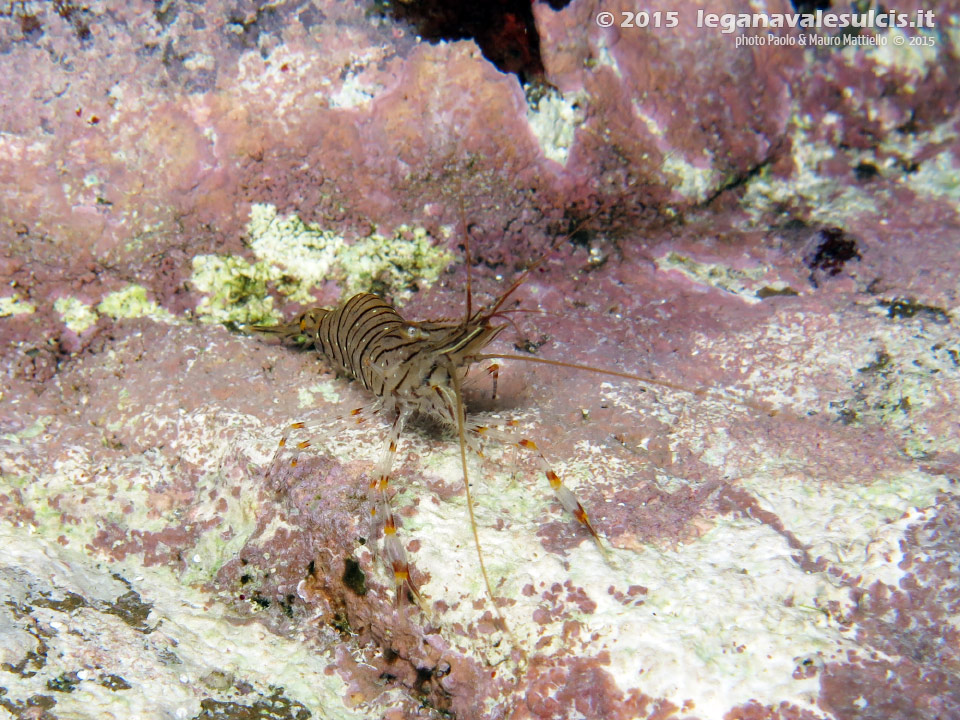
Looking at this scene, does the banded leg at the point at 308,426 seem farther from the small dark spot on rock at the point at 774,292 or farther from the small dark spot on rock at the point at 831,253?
the small dark spot on rock at the point at 831,253

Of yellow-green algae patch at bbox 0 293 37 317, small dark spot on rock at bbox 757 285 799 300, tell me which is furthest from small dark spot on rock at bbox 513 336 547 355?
yellow-green algae patch at bbox 0 293 37 317

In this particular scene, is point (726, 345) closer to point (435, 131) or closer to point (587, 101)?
point (587, 101)

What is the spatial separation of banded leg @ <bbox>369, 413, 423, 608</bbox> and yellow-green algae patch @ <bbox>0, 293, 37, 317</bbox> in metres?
2.38

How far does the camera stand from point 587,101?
11.4 feet

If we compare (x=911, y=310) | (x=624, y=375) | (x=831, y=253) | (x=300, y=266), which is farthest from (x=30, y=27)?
(x=911, y=310)

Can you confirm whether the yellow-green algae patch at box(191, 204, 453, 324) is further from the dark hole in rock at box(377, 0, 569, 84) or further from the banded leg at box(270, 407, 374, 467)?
the dark hole in rock at box(377, 0, 569, 84)

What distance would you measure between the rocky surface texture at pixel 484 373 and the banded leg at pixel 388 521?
0.25ft

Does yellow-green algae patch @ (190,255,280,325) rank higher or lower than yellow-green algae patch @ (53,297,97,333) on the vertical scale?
higher

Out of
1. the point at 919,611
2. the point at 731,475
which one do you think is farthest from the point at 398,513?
the point at 919,611

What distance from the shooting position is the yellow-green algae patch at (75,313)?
3.40m

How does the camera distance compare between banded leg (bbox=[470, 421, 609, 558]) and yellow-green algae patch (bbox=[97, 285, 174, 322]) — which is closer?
banded leg (bbox=[470, 421, 609, 558])

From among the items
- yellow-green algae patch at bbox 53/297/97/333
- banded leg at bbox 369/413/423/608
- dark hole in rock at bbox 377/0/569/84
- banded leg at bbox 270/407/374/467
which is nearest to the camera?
banded leg at bbox 369/413/423/608

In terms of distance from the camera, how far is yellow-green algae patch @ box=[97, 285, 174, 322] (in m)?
3.48

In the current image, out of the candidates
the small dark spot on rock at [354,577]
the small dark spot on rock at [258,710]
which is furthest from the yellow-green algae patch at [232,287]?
the small dark spot on rock at [258,710]
